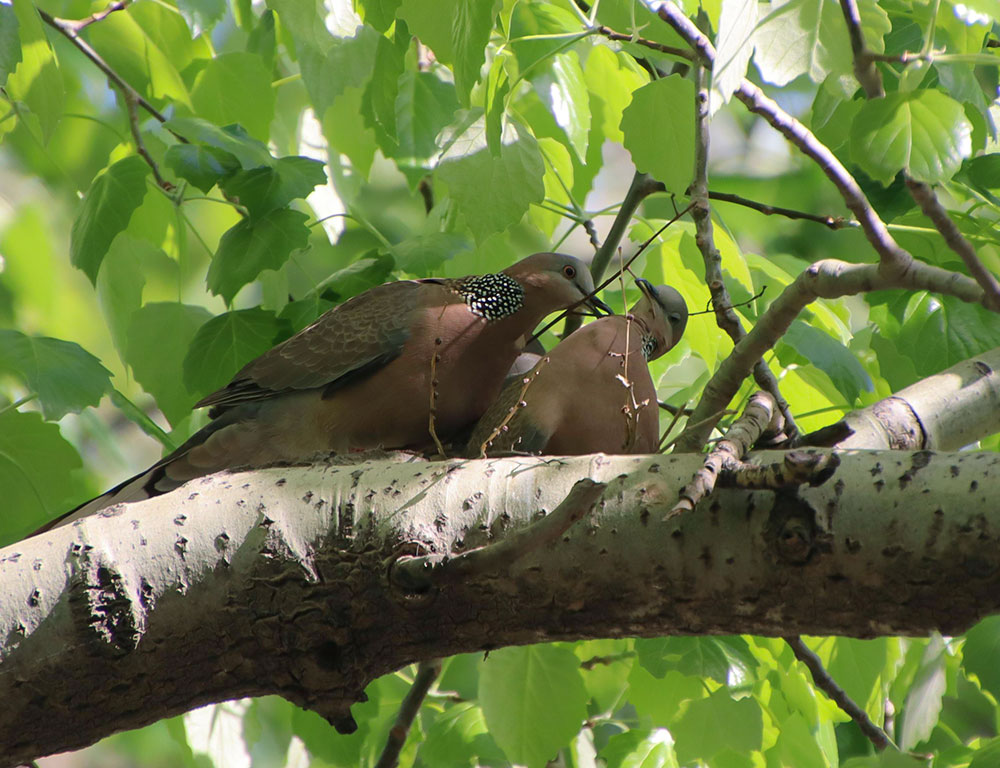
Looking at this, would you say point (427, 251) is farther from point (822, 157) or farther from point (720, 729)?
point (720, 729)

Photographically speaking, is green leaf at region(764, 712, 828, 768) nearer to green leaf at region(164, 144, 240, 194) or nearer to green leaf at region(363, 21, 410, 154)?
green leaf at region(363, 21, 410, 154)

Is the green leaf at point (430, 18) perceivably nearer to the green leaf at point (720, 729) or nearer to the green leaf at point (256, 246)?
the green leaf at point (256, 246)

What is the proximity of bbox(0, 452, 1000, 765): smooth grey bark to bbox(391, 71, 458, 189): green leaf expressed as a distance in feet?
5.41

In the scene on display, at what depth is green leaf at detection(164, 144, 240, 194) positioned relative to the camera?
251 cm

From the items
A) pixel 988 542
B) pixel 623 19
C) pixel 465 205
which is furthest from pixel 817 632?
pixel 623 19

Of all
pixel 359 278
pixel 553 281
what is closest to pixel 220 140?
pixel 359 278

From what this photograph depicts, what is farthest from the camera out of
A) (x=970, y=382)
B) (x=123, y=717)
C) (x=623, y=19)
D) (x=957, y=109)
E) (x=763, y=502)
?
(x=623, y=19)

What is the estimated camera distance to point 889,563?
1.35 metres

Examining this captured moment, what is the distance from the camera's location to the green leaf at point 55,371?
2.44 metres

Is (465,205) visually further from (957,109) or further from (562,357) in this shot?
(957,109)

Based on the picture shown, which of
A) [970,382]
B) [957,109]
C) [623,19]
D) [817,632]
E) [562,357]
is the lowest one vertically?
[817,632]

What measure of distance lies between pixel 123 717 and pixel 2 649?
213 millimetres

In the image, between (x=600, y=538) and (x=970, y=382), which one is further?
(x=970, y=382)

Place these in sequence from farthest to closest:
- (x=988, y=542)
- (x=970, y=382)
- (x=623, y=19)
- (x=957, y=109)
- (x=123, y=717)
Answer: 1. (x=623, y=19)
2. (x=970, y=382)
3. (x=123, y=717)
4. (x=957, y=109)
5. (x=988, y=542)
